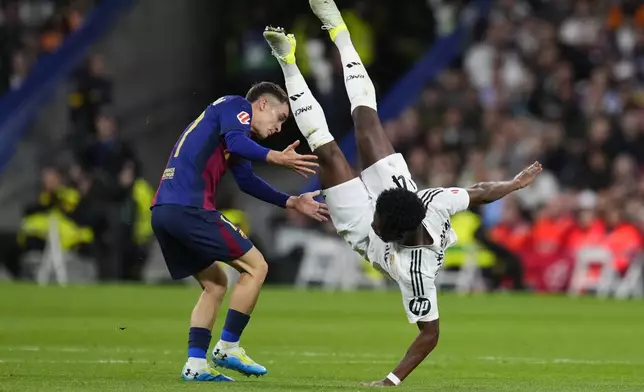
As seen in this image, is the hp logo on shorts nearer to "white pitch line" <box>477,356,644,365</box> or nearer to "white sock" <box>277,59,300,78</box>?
"white sock" <box>277,59,300,78</box>

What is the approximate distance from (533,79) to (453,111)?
161 centimetres

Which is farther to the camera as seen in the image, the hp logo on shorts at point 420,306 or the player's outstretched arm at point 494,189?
the player's outstretched arm at point 494,189

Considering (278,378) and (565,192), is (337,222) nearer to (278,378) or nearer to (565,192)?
(278,378)

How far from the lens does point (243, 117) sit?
1048cm

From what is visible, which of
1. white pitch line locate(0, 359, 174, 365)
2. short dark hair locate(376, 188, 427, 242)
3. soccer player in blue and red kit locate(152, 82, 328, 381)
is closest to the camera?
short dark hair locate(376, 188, 427, 242)

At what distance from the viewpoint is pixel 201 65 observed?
29375 millimetres

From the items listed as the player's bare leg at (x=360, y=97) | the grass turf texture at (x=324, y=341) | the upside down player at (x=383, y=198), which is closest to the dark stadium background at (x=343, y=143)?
the grass turf texture at (x=324, y=341)

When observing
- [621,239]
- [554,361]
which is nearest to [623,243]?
[621,239]

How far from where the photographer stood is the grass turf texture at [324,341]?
10.9m

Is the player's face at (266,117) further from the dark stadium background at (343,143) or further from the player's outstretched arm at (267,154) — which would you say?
the dark stadium background at (343,143)

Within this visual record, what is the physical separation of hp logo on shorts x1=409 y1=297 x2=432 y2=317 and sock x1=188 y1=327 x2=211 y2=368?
157 centimetres

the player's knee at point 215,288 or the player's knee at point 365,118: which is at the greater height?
the player's knee at point 365,118

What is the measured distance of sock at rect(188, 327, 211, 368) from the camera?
10.6 m

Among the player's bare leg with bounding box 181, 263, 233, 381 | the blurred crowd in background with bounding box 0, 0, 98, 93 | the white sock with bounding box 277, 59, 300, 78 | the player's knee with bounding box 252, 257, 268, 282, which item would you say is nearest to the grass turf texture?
the player's bare leg with bounding box 181, 263, 233, 381
